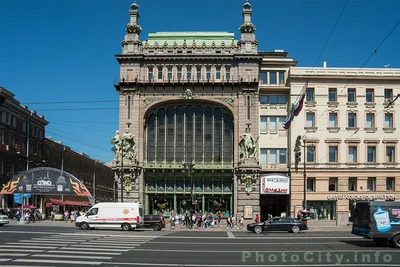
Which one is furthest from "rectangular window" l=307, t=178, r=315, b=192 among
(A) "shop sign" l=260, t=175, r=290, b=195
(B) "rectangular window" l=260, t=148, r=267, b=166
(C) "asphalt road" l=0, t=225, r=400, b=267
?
(C) "asphalt road" l=0, t=225, r=400, b=267

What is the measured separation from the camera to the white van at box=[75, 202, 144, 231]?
153 ft

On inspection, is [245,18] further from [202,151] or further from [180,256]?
[180,256]

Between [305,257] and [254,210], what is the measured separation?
119 ft

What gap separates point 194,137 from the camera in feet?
206

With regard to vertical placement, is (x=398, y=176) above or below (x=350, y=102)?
Answer: below

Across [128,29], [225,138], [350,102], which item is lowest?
[225,138]

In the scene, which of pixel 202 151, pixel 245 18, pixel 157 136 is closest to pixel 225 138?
pixel 202 151

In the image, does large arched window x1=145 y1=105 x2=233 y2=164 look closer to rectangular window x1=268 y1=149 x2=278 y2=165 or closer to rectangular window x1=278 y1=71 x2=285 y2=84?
rectangular window x1=268 y1=149 x2=278 y2=165

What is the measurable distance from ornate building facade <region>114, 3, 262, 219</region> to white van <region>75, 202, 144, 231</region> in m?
13.9

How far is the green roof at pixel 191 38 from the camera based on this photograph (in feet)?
211

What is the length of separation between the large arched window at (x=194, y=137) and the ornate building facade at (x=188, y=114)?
0.12 meters

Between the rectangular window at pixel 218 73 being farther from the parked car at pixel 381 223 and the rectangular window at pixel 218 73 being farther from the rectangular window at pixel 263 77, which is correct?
the parked car at pixel 381 223

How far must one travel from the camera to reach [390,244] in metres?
29.8

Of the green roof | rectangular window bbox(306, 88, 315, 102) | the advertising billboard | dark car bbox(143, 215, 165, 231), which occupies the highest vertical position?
the green roof
